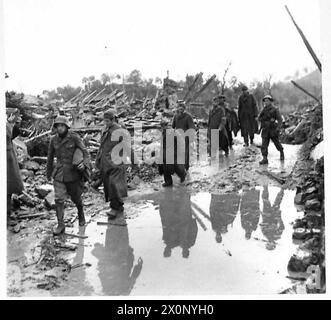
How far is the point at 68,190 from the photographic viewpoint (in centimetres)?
540

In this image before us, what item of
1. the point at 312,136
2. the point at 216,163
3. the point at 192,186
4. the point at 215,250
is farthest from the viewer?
the point at 216,163

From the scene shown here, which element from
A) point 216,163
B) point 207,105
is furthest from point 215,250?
point 207,105

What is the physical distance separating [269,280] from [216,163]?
4718 mm

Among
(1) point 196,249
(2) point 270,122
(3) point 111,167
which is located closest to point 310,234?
(1) point 196,249

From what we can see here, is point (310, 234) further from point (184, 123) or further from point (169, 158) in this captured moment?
point (184, 123)

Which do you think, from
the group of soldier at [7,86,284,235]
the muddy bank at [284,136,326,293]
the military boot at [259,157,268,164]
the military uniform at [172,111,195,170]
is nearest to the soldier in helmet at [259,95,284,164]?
the military boot at [259,157,268,164]

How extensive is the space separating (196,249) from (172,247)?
277mm

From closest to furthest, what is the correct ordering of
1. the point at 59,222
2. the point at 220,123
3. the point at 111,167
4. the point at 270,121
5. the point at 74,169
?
the point at 59,222, the point at 74,169, the point at 111,167, the point at 270,121, the point at 220,123

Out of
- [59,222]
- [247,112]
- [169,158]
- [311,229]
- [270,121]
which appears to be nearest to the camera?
[311,229]

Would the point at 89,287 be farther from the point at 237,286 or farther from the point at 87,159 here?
the point at 87,159

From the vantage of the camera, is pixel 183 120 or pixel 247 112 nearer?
pixel 183 120

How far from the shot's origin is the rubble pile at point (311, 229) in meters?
4.06

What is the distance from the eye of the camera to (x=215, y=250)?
4625mm

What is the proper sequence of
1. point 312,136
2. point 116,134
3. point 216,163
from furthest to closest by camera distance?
1. point 216,163
2. point 312,136
3. point 116,134
